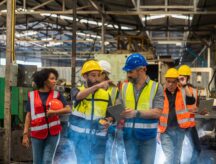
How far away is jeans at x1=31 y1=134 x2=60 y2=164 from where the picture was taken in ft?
13.7

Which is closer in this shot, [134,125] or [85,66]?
[134,125]

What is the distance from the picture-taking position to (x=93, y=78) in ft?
13.1

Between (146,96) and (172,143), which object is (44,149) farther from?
(172,143)

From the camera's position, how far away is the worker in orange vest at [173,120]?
4.83 metres

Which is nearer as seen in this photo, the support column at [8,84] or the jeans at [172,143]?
the jeans at [172,143]

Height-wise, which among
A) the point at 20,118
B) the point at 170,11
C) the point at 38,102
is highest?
the point at 170,11

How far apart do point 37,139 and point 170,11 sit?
6843 millimetres

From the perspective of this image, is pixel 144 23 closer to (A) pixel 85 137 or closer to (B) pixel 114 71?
(B) pixel 114 71

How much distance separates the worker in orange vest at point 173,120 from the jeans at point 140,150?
1.11 metres

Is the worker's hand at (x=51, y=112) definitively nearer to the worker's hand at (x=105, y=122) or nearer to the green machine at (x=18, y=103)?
the worker's hand at (x=105, y=122)

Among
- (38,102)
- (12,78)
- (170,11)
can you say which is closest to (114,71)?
(170,11)

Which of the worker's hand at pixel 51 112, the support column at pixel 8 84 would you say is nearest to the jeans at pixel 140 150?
the worker's hand at pixel 51 112

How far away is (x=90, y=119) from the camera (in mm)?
3973

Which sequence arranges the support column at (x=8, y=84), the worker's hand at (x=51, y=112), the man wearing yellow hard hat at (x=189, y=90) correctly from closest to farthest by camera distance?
the worker's hand at (x=51, y=112)
the man wearing yellow hard hat at (x=189, y=90)
the support column at (x=8, y=84)
